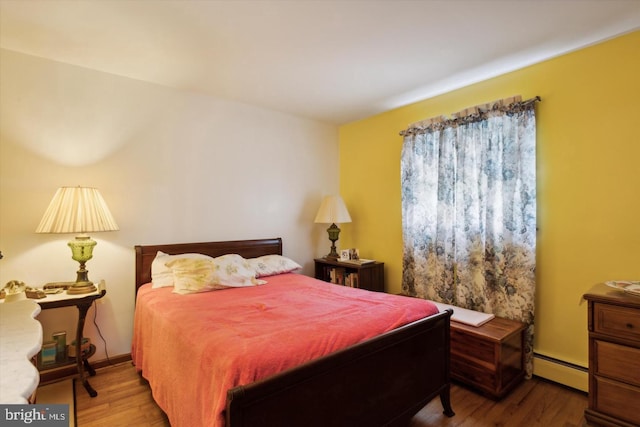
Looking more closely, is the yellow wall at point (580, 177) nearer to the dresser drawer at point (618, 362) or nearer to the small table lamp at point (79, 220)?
the dresser drawer at point (618, 362)

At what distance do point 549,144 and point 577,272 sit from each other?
1.00 m

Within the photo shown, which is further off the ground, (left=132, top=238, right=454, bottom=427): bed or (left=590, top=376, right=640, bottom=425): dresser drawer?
(left=132, top=238, right=454, bottom=427): bed

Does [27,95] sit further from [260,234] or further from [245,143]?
[260,234]

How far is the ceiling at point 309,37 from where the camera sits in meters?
1.88

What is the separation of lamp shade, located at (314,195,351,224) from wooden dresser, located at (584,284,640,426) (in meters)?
2.31

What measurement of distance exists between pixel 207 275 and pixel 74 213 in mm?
1037

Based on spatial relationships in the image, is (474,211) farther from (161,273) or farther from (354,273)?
(161,273)

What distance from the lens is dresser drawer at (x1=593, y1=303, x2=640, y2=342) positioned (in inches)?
70.9

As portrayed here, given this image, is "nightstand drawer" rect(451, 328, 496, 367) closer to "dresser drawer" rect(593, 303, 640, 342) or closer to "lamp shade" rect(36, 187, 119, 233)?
"dresser drawer" rect(593, 303, 640, 342)

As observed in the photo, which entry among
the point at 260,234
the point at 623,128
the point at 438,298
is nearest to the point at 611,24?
the point at 623,128

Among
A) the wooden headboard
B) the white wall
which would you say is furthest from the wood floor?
the wooden headboard

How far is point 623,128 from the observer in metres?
2.17

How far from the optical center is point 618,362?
73.3 inches

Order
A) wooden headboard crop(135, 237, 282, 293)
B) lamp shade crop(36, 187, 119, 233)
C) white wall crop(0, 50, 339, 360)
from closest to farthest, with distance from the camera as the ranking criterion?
lamp shade crop(36, 187, 119, 233) < white wall crop(0, 50, 339, 360) < wooden headboard crop(135, 237, 282, 293)
